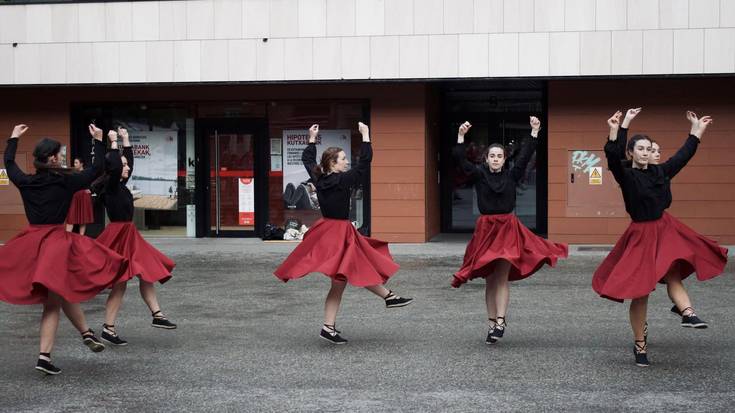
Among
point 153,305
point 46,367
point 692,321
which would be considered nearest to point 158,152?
point 153,305

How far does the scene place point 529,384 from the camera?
759cm

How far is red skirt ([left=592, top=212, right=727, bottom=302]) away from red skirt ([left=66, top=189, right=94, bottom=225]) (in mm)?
8911

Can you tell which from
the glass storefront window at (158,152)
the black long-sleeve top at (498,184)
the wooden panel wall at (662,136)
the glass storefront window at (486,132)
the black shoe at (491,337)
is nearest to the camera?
the black shoe at (491,337)

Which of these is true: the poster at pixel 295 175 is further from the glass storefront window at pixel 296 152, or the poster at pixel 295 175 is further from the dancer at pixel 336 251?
the dancer at pixel 336 251

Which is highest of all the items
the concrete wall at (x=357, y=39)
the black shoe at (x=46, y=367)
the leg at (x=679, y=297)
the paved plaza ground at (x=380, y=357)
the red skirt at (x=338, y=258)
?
the concrete wall at (x=357, y=39)

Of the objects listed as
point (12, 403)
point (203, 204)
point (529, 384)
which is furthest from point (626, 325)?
point (203, 204)

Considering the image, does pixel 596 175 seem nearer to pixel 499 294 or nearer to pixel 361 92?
pixel 361 92

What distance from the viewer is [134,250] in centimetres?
967

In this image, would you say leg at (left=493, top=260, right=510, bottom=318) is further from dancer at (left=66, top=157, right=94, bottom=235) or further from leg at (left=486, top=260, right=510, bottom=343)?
dancer at (left=66, top=157, right=94, bottom=235)

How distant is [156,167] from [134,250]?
1208 cm

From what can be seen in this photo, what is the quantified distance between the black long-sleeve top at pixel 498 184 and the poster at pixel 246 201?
12.0 m

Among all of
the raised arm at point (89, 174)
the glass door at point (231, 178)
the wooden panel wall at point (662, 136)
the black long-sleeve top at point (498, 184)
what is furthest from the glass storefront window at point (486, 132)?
the raised arm at point (89, 174)

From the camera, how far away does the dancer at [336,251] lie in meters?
9.14

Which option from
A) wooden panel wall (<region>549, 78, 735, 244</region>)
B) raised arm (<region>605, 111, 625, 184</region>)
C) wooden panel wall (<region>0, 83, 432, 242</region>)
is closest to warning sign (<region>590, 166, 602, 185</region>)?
wooden panel wall (<region>549, 78, 735, 244</region>)
